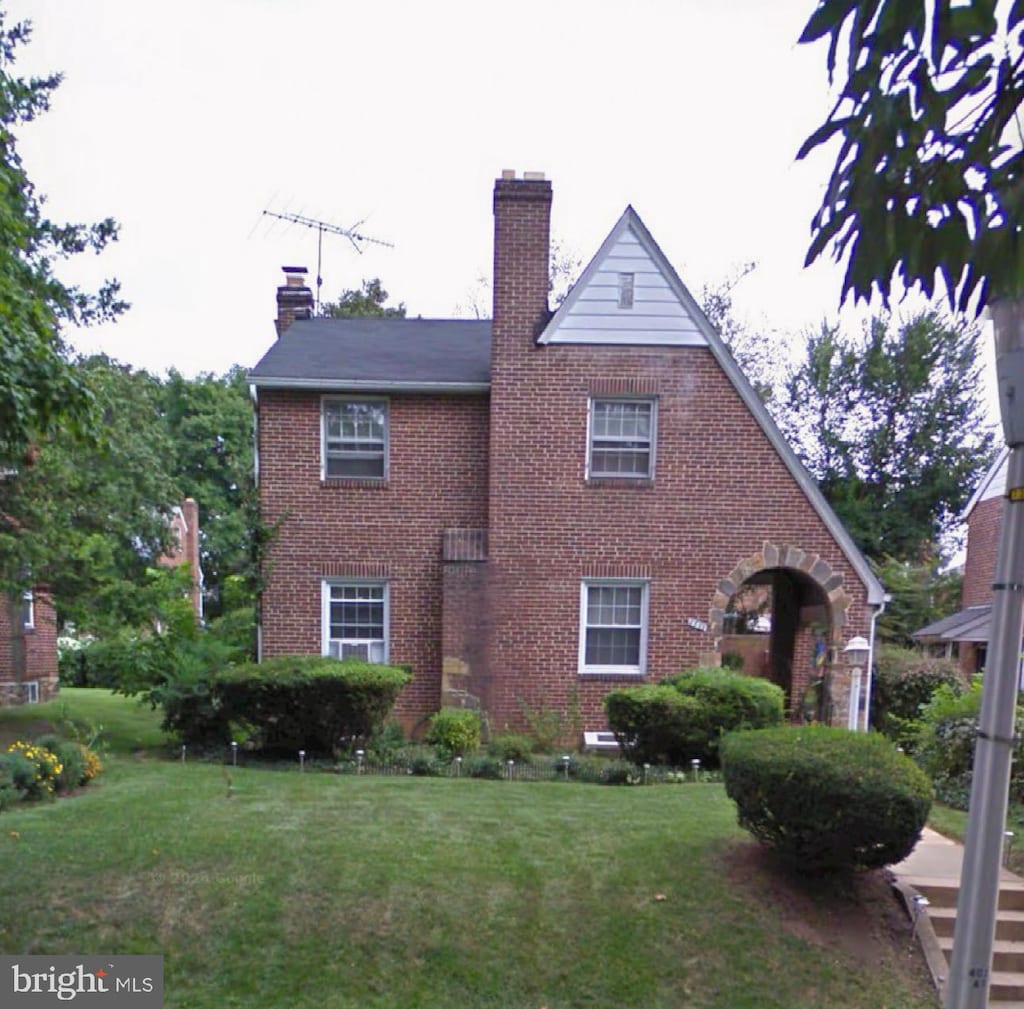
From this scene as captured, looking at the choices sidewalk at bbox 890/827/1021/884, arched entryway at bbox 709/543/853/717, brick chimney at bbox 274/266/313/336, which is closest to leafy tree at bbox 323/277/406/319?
brick chimney at bbox 274/266/313/336

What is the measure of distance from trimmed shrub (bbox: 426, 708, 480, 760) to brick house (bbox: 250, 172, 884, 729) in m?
0.95

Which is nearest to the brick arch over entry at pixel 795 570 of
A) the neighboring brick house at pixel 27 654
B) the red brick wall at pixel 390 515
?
the red brick wall at pixel 390 515

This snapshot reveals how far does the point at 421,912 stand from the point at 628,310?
8.85 m

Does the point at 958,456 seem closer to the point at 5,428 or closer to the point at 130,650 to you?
the point at 130,650

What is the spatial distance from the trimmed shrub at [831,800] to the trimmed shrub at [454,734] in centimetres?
524

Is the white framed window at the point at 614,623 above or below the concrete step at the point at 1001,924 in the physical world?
above

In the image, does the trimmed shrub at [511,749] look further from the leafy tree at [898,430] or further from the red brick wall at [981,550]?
the leafy tree at [898,430]

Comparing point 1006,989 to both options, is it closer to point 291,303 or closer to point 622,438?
point 622,438

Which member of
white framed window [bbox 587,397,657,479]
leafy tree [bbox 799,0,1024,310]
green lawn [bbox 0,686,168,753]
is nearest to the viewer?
leafy tree [bbox 799,0,1024,310]

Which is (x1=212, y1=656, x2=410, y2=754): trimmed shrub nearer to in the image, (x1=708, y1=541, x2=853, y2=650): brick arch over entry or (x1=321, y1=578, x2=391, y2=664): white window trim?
(x1=321, y1=578, x2=391, y2=664): white window trim

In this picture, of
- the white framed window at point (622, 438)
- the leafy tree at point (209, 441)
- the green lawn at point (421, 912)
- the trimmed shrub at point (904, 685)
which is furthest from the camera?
the leafy tree at point (209, 441)

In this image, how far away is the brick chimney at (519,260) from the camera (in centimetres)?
1120

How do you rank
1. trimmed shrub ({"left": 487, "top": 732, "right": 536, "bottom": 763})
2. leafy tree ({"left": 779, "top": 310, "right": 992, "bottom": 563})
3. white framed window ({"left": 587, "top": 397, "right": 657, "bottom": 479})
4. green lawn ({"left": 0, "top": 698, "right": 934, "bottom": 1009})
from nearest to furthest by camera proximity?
green lawn ({"left": 0, "top": 698, "right": 934, "bottom": 1009}) < trimmed shrub ({"left": 487, "top": 732, "right": 536, "bottom": 763}) < white framed window ({"left": 587, "top": 397, "right": 657, "bottom": 479}) < leafy tree ({"left": 779, "top": 310, "right": 992, "bottom": 563})

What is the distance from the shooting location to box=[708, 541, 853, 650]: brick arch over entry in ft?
36.9
